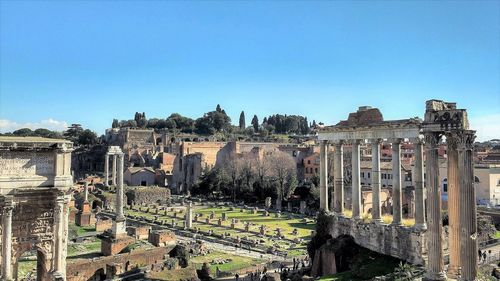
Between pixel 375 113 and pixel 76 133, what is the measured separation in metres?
90.9

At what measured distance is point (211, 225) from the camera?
3594 cm

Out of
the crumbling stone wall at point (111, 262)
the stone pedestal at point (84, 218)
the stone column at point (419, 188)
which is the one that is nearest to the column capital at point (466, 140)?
the stone column at point (419, 188)

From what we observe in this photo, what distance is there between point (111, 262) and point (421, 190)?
1469cm

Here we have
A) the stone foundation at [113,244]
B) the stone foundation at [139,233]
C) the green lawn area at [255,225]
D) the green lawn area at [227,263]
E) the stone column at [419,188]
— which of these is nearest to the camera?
the stone column at [419,188]

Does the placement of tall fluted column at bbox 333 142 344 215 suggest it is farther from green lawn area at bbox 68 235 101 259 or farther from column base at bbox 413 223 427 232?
green lawn area at bbox 68 235 101 259

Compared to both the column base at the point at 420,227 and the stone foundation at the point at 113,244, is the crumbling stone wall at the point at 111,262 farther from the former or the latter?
the column base at the point at 420,227

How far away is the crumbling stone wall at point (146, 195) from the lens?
5066 centimetres

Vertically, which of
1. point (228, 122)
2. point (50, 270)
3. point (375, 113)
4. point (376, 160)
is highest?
point (228, 122)

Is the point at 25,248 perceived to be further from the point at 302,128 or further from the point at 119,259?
the point at 302,128

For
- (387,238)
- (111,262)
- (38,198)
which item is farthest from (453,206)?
(111,262)

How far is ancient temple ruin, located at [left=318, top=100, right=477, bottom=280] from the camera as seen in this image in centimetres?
1075

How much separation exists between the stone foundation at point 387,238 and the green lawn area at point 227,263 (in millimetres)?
5953

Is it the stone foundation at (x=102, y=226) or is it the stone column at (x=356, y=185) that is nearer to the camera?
the stone column at (x=356, y=185)

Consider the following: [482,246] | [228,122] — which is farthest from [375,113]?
[228,122]
